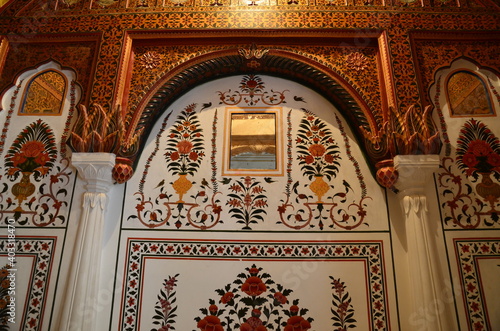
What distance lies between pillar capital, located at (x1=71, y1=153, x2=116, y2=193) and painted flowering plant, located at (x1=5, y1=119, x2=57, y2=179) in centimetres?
42

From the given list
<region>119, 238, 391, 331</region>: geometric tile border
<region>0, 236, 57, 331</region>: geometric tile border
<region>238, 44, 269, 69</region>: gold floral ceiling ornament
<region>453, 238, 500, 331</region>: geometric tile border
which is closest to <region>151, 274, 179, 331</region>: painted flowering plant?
<region>119, 238, 391, 331</region>: geometric tile border

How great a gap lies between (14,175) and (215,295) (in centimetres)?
205

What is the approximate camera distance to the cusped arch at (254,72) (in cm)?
374

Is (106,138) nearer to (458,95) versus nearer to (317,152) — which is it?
(317,152)

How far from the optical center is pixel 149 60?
3.94 meters

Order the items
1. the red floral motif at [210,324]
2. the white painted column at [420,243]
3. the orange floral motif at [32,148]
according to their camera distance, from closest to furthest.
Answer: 1. the white painted column at [420,243]
2. the red floral motif at [210,324]
3. the orange floral motif at [32,148]

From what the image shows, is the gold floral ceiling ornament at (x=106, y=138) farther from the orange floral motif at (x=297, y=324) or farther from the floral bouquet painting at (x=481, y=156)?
the floral bouquet painting at (x=481, y=156)

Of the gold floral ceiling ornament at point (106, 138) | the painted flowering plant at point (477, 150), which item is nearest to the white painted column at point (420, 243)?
the painted flowering plant at point (477, 150)

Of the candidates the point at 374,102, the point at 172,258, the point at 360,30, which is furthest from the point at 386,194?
the point at 172,258

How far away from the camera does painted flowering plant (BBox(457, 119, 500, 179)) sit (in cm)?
354

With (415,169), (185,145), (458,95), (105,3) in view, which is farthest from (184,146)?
(458,95)

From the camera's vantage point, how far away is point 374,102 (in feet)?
12.1

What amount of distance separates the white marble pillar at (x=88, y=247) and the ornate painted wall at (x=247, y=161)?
0.7 inches

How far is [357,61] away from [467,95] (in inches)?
41.1
